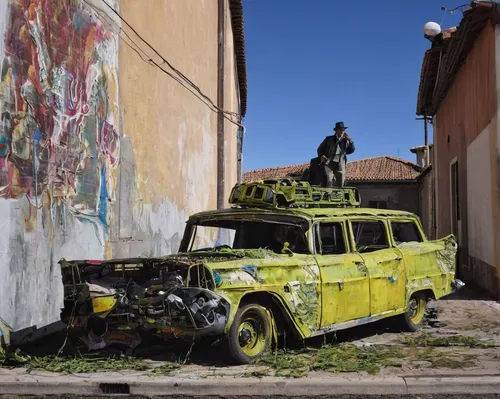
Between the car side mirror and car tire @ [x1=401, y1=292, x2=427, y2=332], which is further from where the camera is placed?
car tire @ [x1=401, y1=292, x2=427, y2=332]

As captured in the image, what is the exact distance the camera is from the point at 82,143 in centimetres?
866

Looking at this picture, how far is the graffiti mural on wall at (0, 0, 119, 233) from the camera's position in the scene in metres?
6.92

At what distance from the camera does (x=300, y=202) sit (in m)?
7.55

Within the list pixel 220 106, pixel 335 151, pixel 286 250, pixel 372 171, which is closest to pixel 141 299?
pixel 286 250

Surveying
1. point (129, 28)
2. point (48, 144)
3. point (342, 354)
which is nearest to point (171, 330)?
point (342, 354)

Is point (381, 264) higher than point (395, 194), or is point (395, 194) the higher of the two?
point (395, 194)

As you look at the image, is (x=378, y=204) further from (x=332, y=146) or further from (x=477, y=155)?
(x=332, y=146)

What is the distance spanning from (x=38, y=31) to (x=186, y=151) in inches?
269

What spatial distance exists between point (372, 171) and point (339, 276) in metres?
33.1

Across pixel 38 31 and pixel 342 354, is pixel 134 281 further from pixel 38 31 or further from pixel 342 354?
pixel 38 31

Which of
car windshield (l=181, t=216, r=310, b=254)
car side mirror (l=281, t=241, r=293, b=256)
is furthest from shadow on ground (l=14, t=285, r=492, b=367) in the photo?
car windshield (l=181, t=216, r=310, b=254)

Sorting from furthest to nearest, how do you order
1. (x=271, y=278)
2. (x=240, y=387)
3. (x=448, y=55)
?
(x=448, y=55), (x=271, y=278), (x=240, y=387)

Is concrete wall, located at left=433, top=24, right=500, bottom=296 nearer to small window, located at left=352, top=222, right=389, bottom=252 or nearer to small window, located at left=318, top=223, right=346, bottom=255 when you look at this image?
small window, located at left=352, top=222, right=389, bottom=252

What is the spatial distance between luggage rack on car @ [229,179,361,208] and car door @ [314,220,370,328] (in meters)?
0.64
